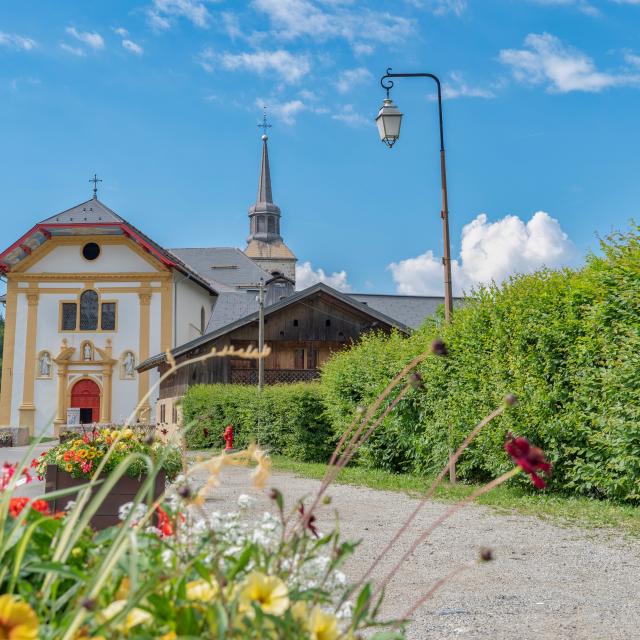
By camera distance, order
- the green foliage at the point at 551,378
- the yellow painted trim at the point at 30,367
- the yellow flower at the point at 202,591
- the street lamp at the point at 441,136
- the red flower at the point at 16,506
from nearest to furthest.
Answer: the yellow flower at the point at 202,591 < the red flower at the point at 16,506 < the green foliage at the point at 551,378 < the street lamp at the point at 441,136 < the yellow painted trim at the point at 30,367

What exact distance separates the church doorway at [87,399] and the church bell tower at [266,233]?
45.9m

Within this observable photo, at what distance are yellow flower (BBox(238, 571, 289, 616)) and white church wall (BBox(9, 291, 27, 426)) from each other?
130ft

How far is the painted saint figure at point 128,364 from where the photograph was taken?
38.6 m

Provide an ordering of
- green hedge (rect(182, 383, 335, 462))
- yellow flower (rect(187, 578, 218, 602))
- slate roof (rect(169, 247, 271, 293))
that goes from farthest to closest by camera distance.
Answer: slate roof (rect(169, 247, 271, 293)) → green hedge (rect(182, 383, 335, 462)) → yellow flower (rect(187, 578, 218, 602))

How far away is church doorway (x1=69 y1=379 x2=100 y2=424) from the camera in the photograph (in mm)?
38438

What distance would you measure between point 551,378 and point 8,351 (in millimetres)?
33601

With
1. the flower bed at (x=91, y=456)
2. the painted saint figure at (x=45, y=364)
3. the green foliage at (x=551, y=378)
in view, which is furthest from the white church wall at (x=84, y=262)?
the flower bed at (x=91, y=456)

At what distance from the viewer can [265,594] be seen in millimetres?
1626

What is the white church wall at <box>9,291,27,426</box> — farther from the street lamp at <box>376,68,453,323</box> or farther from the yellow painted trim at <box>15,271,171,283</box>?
the street lamp at <box>376,68,453,323</box>

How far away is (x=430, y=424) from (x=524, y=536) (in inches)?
228

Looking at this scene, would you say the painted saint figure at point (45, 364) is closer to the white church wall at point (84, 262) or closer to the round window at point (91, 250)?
the white church wall at point (84, 262)

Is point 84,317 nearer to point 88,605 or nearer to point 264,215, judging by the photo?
point 88,605

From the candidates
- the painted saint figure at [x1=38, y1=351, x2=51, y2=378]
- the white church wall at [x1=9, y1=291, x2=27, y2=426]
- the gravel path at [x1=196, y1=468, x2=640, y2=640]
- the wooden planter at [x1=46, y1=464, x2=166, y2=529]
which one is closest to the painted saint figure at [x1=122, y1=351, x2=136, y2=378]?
the painted saint figure at [x1=38, y1=351, x2=51, y2=378]

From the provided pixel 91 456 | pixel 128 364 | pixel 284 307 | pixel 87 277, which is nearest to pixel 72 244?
pixel 87 277
